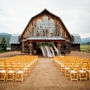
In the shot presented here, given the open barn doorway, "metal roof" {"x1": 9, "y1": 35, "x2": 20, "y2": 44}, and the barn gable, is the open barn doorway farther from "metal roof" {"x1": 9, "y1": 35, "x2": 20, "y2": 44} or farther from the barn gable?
"metal roof" {"x1": 9, "y1": 35, "x2": 20, "y2": 44}

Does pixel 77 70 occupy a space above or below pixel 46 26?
below

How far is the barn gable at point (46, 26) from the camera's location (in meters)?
31.5

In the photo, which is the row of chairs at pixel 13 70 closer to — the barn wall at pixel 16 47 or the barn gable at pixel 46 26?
the barn gable at pixel 46 26

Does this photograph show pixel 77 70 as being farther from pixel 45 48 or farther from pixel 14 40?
pixel 14 40

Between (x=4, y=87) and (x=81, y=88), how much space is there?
4069 millimetres

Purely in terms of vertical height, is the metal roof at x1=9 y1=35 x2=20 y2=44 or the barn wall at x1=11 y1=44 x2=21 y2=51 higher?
the metal roof at x1=9 y1=35 x2=20 y2=44

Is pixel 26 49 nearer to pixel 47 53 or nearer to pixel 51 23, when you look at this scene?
pixel 47 53

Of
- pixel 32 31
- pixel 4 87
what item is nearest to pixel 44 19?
pixel 32 31

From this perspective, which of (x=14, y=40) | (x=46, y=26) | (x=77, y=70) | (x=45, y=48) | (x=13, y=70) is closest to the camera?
(x=13, y=70)

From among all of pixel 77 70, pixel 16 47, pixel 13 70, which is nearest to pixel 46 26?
pixel 16 47

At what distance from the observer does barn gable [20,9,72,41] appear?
31.5 m

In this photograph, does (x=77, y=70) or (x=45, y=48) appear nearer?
(x=77, y=70)

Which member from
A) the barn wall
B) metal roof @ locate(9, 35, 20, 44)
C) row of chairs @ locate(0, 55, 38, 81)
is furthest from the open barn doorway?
row of chairs @ locate(0, 55, 38, 81)

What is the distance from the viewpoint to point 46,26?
31656 millimetres
